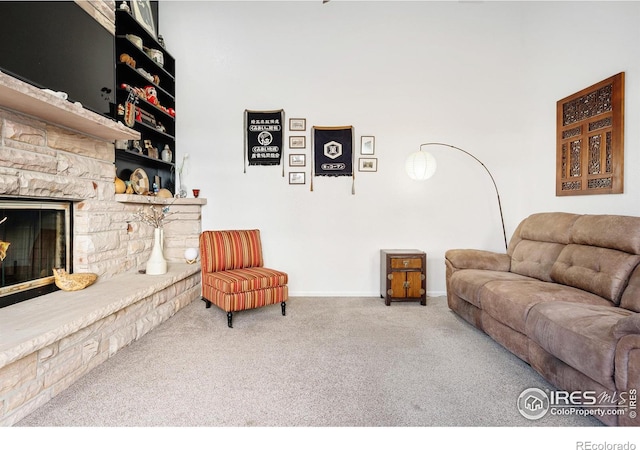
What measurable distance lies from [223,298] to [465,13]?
4251 millimetres

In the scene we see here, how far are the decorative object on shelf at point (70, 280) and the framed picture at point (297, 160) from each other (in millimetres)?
2345

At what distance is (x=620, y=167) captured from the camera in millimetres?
2533

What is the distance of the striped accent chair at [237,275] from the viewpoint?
2.77m

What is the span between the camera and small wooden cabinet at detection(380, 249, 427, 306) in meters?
3.35

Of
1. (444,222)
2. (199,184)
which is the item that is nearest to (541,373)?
(444,222)

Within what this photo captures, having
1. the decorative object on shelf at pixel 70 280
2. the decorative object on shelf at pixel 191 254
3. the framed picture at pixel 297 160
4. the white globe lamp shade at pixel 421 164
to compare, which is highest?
the framed picture at pixel 297 160

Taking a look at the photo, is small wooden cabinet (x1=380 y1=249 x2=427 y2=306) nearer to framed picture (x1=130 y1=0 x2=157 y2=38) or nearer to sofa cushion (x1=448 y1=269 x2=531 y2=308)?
sofa cushion (x1=448 y1=269 x2=531 y2=308)

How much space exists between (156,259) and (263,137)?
6.01ft

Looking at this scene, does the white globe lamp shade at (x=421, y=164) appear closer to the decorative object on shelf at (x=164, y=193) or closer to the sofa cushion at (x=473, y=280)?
the sofa cushion at (x=473, y=280)

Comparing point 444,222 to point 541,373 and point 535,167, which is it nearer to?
point 535,167

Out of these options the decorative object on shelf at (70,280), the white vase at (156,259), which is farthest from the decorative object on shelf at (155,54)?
the decorative object on shelf at (70,280)

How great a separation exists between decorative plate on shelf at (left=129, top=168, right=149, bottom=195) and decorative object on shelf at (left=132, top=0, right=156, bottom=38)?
1.47m

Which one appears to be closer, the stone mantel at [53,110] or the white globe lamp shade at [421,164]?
the stone mantel at [53,110]

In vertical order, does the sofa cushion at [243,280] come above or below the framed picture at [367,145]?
below
